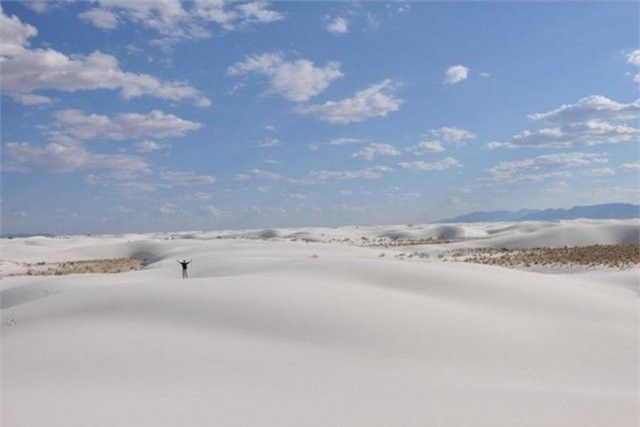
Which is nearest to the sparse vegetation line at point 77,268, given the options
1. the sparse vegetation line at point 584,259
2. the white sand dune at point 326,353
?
the white sand dune at point 326,353

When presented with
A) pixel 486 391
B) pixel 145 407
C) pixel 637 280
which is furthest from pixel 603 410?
pixel 637 280

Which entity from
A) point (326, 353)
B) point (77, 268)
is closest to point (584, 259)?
point (326, 353)

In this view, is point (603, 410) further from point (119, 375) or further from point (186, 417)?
point (119, 375)

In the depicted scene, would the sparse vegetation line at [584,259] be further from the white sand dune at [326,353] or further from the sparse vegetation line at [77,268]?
the sparse vegetation line at [77,268]

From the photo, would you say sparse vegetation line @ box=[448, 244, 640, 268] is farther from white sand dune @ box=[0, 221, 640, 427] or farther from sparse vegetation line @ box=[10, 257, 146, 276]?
sparse vegetation line @ box=[10, 257, 146, 276]

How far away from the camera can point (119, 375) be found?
288 inches

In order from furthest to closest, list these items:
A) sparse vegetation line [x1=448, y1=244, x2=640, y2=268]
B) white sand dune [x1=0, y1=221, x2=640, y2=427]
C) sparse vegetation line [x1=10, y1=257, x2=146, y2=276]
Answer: sparse vegetation line [x1=10, y1=257, x2=146, y2=276]
sparse vegetation line [x1=448, y1=244, x2=640, y2=268]
white sand dune [x1=0, y1=221, x2=640, y2=427]

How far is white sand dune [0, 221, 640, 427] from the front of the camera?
5.98 meters

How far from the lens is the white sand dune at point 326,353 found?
5980 millimetres

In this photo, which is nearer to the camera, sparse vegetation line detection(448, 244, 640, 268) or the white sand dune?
the white sand dune

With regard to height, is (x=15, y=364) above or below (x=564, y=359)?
above

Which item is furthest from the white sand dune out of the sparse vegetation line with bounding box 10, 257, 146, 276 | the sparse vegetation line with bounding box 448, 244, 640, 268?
the sparse vegetation line with bounding box 10, 257, 146, 276

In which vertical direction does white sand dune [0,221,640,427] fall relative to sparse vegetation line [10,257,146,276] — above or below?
below

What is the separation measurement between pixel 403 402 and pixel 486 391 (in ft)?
3.71
